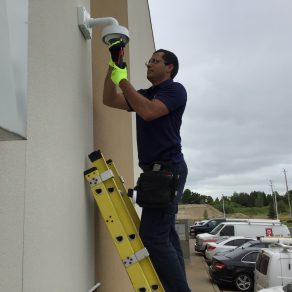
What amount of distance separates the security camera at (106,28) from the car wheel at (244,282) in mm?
13536

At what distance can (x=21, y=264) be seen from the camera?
6.50 feet

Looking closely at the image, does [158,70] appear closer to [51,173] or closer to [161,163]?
[161,163]

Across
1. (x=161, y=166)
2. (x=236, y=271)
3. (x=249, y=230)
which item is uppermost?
(x=161, y=166)

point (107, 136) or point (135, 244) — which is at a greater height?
point (107, 136)

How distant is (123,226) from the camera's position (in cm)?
302

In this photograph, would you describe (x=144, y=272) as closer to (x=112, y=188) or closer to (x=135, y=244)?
(x=135, y=244)

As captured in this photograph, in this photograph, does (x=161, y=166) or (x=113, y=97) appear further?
(x=113, y=97)

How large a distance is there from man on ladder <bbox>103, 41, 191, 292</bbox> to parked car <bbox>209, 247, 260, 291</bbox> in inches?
513

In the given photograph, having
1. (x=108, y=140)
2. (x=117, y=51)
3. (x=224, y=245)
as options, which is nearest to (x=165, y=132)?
(x=117, y=51)

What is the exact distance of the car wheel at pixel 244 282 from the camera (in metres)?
15.5

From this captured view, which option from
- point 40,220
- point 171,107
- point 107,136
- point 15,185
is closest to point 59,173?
point 40,220

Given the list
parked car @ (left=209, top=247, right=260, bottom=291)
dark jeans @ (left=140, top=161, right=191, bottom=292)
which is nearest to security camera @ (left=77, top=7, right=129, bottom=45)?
dark jeans @ (left=140, top=161, right=191, bottom=292)

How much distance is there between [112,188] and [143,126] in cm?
52

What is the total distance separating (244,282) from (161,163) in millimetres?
13844
